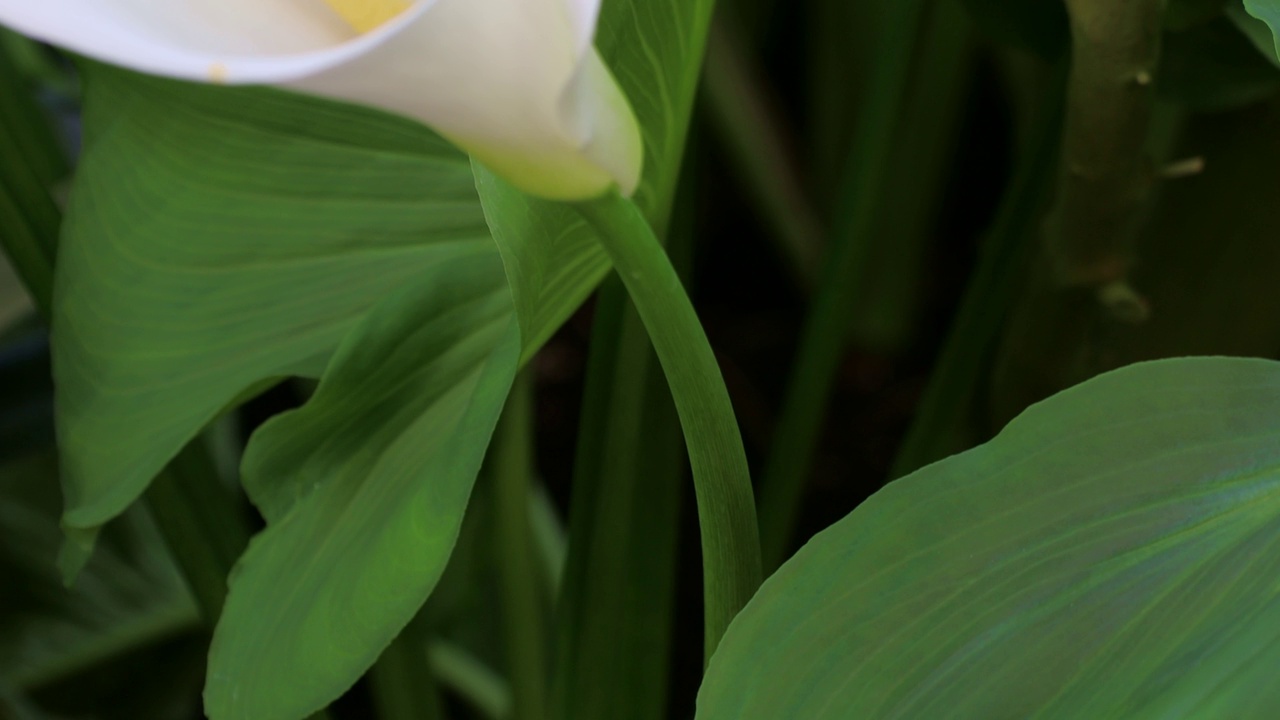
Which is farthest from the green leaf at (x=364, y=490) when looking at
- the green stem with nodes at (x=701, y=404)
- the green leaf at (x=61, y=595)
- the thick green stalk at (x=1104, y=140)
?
the green leaf at (x=61, y=595)

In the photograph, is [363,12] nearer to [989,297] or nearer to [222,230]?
[222,230]

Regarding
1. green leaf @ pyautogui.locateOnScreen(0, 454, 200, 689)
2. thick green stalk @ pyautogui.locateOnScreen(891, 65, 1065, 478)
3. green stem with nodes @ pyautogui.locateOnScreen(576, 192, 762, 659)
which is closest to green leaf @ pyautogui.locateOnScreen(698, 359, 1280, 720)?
green stem with nodes @ pyautogui.locateOnScreen(576, 192, 762, 659)

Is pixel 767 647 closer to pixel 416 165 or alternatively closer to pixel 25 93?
pixel 416 165

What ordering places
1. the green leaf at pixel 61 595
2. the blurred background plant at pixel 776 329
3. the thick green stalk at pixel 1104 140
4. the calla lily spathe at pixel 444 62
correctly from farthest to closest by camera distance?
the green leaf at pixel 61 595, the blurred background plant at pixel 776 329, the thick green stalk at pixel 1104 140, the calla lily spathe at pixel 444 62

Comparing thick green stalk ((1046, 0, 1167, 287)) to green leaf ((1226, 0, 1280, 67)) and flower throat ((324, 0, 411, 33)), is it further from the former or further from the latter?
flower throat ((324, 0, 411, 33))

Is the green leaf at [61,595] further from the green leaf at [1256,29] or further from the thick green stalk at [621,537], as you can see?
the green leaf at [1256,29]

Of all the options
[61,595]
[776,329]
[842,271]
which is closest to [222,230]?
[842,271]
